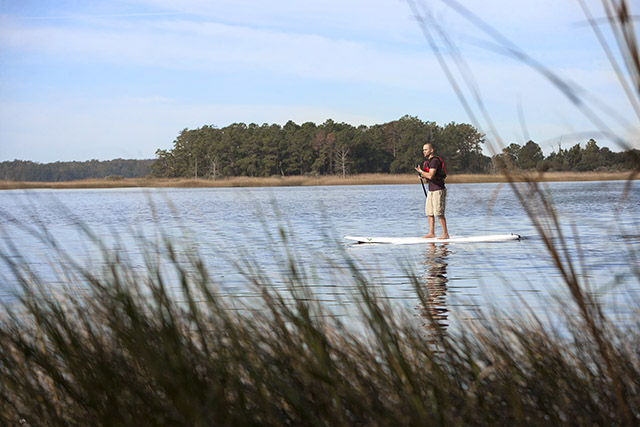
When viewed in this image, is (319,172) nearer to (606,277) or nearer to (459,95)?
(606,277)

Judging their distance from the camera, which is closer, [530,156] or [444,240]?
[530,156]

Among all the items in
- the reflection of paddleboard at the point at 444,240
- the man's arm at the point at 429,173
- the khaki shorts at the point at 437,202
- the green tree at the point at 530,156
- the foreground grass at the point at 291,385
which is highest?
the green tree at the point at 530,156

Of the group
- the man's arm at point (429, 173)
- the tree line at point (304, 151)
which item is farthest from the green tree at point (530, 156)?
the tree line at point (304, 151)

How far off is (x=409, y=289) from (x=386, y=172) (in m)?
99.7

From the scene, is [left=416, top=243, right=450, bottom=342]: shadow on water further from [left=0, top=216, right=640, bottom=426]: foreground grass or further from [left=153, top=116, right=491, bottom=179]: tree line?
[left=153, top=116, right=491, bottom=179]: tree line

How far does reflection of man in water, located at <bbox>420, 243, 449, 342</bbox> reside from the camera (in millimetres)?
6719

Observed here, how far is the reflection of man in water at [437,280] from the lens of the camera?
6.72 m

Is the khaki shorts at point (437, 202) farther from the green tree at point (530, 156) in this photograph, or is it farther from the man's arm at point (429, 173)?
the green tree at point (530, 156)

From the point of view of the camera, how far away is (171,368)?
7.47 feet

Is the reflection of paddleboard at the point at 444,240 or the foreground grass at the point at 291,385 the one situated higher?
the foreground grass at the point at 291,385

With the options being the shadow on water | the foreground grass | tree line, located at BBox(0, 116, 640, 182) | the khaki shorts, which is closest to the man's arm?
the khaki shorts

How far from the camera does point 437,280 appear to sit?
32.7 feet

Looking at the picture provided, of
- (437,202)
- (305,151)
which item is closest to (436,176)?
(437,202)

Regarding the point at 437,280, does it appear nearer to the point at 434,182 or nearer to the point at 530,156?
the point at 434,182
